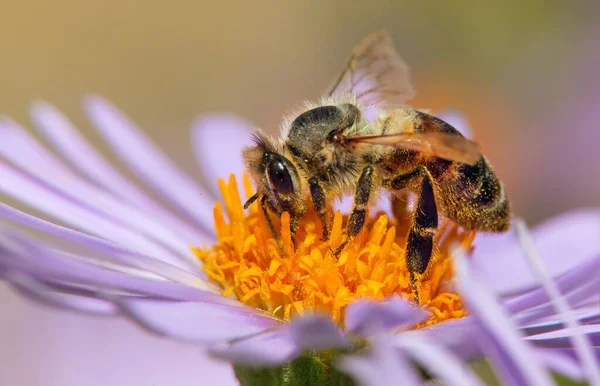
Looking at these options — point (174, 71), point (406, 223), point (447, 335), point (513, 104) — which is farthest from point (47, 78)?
point (447, 335)

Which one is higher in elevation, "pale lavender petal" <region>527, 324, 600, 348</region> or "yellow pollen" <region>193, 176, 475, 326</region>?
"yellow pollen" <region>193, 176, 475, 326</region>

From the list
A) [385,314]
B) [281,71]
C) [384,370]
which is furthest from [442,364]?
[281,71]

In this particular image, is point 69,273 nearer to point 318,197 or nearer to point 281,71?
point 318,197

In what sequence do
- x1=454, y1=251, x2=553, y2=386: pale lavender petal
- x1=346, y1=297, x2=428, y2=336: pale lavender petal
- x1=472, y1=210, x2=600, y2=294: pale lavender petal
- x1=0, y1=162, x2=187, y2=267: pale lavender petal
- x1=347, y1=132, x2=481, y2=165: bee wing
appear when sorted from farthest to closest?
1. x1=472, y1=210, x2=600, y2=294: pale lavender petal
2. x1=0, y1=162, x2=187, y2=267: pale lavender petal
3. x1=347, y1=132, x2=481, y2=165: bee wing
4. x1=346, y1=297, x2=428, y2=336: pale lavender petal
5. x1=454, y1=251, x2=553, y2=386: pale lavender petal

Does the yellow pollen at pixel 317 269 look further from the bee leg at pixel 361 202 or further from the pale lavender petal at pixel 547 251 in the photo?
the pale lavender petal at pixel 547 251

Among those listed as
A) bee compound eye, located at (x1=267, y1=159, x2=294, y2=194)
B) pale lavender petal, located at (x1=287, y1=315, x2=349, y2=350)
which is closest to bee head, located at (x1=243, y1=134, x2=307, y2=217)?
bee compound eye, located at (x1=267, y1=159, x2=294, y2=194)

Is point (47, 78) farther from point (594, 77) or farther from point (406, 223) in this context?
point (406, 223)

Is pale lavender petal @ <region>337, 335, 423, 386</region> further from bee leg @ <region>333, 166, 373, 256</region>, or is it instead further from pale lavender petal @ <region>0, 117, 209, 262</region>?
pale lavender petal @ <region>0, 117, 209, 262</region>
